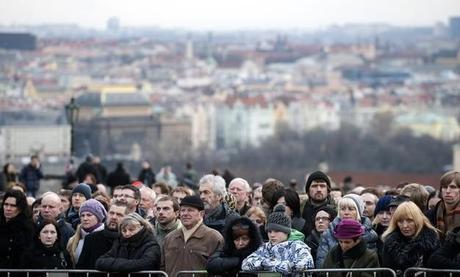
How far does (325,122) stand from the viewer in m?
125

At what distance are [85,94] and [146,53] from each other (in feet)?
259

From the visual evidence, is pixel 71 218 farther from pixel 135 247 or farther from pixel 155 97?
pixel 155 97

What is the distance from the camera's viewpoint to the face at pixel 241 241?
39.3 ft

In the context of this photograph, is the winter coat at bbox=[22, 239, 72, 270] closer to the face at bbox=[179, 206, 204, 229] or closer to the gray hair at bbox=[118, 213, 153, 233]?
the gray hair at bbox=[118, 213, 153, 233]

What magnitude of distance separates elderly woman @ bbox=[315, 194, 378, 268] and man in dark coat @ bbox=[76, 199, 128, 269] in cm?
126

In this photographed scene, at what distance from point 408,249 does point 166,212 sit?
166 centimetres

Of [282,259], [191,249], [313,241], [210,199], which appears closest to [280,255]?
[282,259]

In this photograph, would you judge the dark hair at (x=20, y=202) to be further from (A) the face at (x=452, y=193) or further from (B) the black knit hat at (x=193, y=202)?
(A) the face at (x=452, y=193)

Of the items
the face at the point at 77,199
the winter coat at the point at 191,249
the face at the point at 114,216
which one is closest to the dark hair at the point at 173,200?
the face at the point at 114,216

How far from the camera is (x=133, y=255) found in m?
12.2

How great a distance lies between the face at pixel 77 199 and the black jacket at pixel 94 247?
1650 mm

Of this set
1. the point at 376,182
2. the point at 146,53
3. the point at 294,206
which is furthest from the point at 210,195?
the point at 146,53

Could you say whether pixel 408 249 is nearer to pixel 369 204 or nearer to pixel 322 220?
pixel 322 220

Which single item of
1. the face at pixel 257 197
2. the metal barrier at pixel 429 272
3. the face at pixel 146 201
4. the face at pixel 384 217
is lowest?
the face at pixel 257 197
